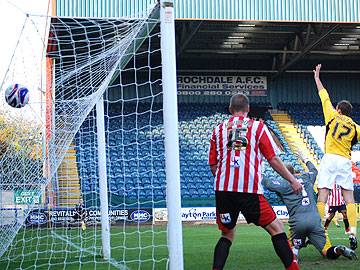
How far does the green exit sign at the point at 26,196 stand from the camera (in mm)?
14625

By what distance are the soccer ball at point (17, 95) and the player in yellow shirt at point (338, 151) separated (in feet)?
14.5

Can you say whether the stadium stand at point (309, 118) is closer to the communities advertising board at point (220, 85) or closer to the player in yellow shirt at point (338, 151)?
the communities advertising board at point (220, 85)

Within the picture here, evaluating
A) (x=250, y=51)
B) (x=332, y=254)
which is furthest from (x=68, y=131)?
(x=250, y=51)

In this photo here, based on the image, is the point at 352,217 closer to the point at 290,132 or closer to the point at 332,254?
the point at 332,254

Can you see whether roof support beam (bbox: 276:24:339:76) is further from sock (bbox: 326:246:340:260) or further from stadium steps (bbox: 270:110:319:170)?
sock (bbox: 326:246:340:260)

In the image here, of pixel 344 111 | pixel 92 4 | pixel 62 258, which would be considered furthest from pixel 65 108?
pixel 92 4

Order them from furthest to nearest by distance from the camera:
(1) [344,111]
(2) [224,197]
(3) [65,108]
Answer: (3) [65,108]
(1) [344,111]
(2) [224,197]

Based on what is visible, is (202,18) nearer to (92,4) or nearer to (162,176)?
(92,4)

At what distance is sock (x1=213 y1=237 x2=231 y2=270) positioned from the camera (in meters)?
5.96

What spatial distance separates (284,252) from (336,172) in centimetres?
338

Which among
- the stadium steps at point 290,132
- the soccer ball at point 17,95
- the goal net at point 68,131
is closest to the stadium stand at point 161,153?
the stadium steps at point 290,132

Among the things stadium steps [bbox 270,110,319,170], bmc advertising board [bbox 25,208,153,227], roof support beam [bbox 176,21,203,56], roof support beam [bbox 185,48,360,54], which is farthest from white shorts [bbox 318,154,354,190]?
stadium steps [bbox 270,110,319,170]

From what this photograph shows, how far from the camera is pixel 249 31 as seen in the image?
2692 centimetres

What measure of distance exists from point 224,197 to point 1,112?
6342mm
